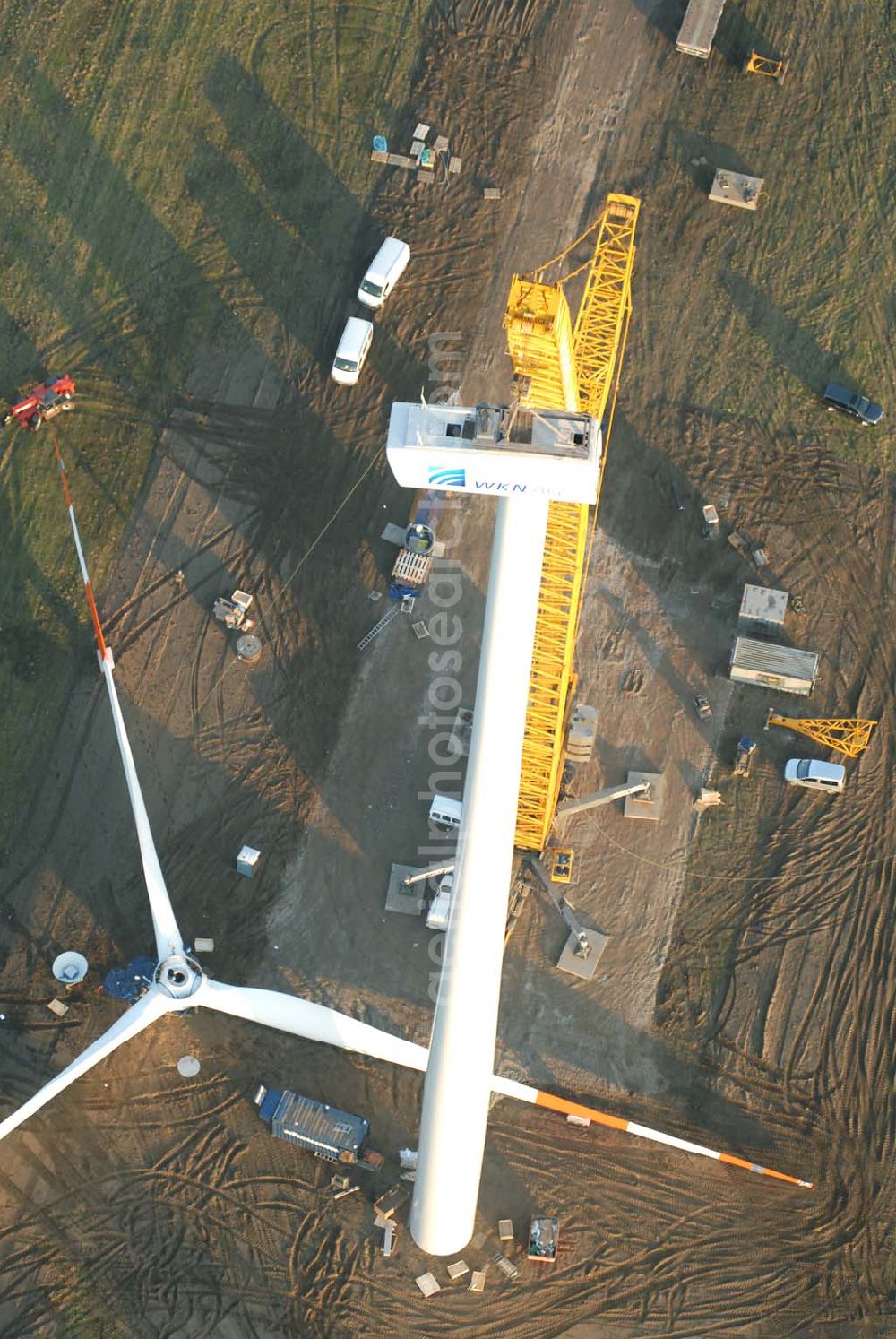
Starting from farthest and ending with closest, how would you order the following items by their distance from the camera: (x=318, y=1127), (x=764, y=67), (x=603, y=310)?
(x=764, y=67) < (x=603, y=310) < (x=318, y=1127)

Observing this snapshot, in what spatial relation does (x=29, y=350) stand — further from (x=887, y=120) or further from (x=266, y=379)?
(x=887, y=120)

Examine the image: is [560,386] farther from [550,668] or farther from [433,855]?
[433,855]

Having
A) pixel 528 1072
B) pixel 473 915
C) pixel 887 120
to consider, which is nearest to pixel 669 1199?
pixel 528 1072

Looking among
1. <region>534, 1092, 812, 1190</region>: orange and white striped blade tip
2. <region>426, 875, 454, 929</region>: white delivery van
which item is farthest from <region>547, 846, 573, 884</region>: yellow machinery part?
<region>534, 1092, 812, 1190</region>: orange and white striped blade tip

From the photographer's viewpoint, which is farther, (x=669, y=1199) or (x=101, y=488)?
(x=101, y=488)

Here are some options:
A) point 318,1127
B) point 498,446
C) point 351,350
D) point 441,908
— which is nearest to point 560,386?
point 498,446

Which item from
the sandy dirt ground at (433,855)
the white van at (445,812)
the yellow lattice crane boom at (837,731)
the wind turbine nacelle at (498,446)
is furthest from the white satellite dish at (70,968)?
the yellow lattice crane boom at (837,731)
